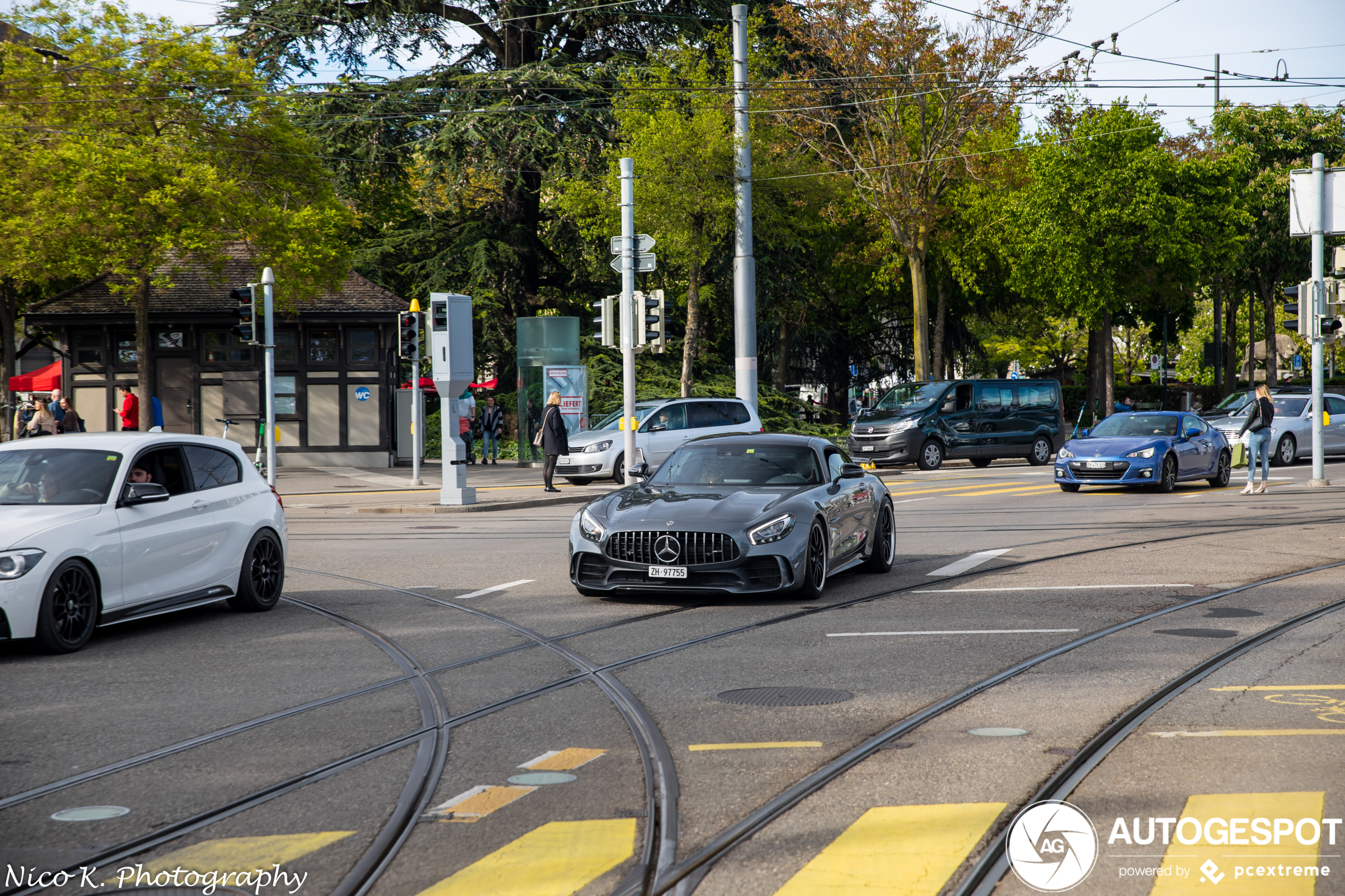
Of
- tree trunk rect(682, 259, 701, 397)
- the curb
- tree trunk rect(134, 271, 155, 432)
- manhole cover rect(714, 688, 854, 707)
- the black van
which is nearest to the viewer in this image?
manhole cover rect(714, 688, 854, 707)

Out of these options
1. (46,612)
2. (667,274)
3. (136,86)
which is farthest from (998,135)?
(46,612)

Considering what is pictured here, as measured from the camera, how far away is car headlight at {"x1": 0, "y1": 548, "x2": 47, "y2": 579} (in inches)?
321

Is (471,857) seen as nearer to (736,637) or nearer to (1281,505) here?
(736,637)

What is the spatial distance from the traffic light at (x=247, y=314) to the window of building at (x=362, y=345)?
38.0 feet

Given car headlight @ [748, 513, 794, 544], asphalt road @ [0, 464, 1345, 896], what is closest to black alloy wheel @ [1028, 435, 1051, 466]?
asphalt road @ [0, 464, 1345, 896]

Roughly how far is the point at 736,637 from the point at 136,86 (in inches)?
990

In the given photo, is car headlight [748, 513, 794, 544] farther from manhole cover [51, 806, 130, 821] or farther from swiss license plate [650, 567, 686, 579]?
manhole cover [51, 806, 130, 821]

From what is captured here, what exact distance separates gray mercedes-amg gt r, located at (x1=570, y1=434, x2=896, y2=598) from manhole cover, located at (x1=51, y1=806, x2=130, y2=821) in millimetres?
5811

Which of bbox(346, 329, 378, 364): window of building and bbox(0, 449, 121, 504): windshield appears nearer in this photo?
bbox(0, 449, 121, 504): windshield

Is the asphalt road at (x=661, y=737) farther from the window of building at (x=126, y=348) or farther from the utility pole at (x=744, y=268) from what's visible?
the window of building at (x=126, y=348)

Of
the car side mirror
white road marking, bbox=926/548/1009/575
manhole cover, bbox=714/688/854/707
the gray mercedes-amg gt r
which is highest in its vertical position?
the car side mirror

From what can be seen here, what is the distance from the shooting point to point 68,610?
855 cm

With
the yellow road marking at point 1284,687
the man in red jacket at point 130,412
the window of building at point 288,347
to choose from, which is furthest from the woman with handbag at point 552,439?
the yellow road marking at point 1284,687

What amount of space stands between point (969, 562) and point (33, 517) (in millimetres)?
8333
